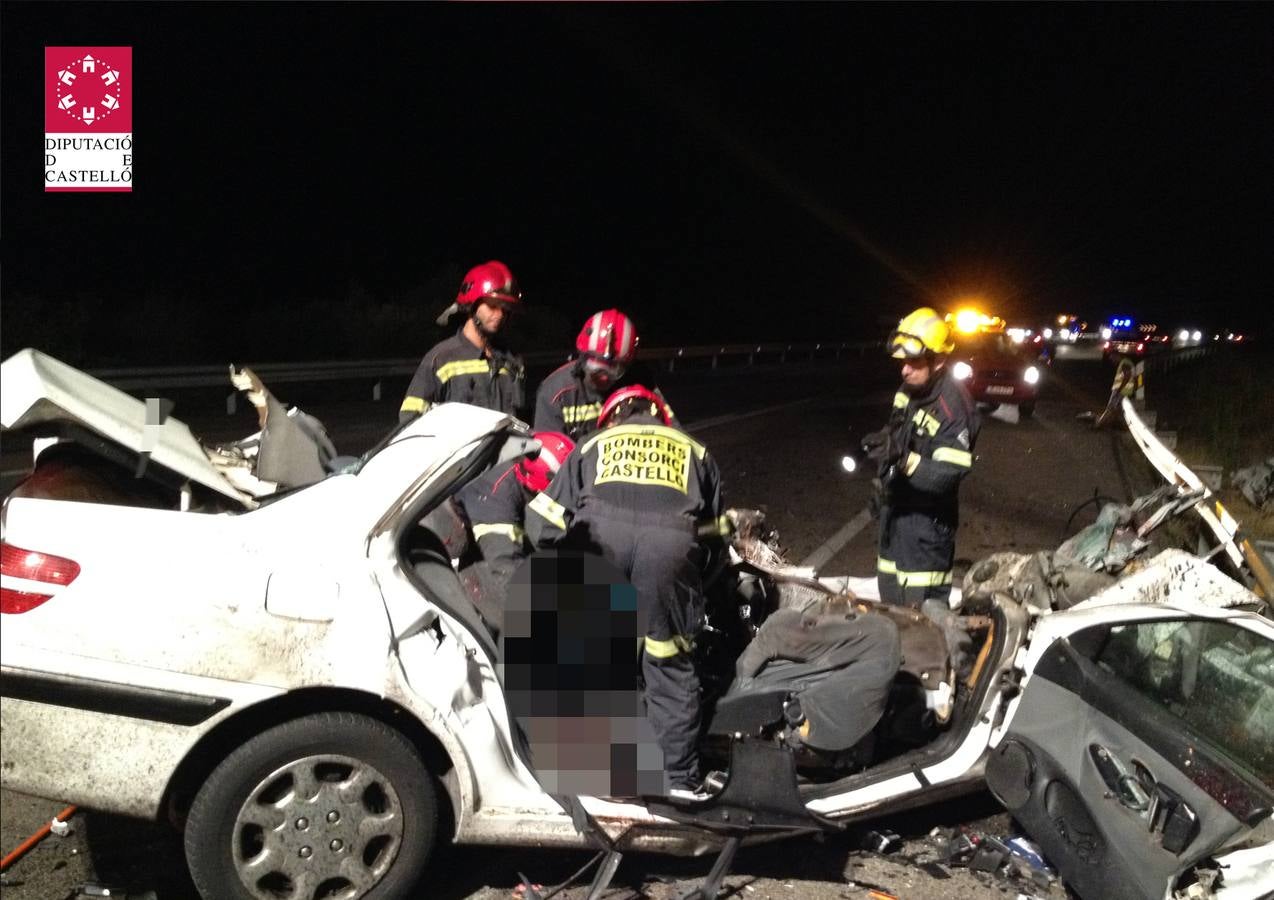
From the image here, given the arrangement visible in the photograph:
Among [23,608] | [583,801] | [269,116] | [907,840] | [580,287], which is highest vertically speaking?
[269,116]

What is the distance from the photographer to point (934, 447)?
4.95 m

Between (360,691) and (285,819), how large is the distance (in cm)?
39

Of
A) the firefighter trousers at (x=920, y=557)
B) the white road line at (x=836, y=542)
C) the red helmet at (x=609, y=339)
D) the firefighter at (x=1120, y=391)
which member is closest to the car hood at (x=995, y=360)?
the white road line at (x=836, y=542)

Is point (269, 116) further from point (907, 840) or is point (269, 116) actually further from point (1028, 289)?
point (1028, 289)

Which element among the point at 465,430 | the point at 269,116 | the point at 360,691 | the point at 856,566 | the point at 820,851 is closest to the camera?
the point at 360,691

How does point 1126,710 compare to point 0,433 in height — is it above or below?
below

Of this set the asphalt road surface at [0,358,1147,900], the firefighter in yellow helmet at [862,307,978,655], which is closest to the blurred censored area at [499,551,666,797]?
the asphalt road surface at [0,358,1147,900]

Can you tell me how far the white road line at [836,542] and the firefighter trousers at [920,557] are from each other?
193 centimetres

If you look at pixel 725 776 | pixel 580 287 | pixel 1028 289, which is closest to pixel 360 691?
pixel 725 776

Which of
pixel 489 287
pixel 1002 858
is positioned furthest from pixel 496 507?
pixel 1002 858

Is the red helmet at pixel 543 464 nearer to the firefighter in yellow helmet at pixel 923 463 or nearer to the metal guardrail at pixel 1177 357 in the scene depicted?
the firefighter in yellow helmet at pixel 923 463

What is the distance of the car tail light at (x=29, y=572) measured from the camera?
264cm

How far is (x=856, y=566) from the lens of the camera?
24.7ft

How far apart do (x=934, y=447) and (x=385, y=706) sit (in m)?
3.03
